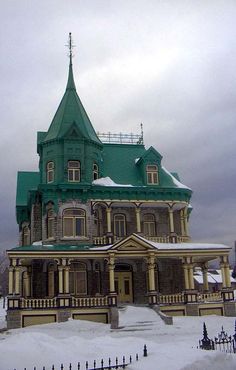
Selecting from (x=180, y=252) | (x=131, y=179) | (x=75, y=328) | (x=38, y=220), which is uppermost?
(x=131, y=179)

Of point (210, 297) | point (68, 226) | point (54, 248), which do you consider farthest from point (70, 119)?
point (210, 297)

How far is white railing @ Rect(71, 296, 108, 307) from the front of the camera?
30000 millimetres

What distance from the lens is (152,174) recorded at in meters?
36.4

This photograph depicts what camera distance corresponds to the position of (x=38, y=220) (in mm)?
35688

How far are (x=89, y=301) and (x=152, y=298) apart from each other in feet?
13.8

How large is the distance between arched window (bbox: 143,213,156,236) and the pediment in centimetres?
408

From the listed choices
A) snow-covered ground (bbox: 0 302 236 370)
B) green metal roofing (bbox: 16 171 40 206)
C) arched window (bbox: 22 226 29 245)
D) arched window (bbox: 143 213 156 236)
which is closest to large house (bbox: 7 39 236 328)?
arched window (bbox: 143 213 156 236)

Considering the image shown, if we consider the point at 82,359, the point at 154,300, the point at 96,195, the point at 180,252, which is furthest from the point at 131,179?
the point at 82,359

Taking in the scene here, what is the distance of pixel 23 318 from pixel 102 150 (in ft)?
50.0

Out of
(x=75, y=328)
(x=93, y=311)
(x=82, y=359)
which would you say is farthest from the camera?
(x=93, y=311)

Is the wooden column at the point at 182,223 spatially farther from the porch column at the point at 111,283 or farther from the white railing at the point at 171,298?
the porch column at the point at 111,283

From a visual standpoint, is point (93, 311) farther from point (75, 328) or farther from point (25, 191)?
point (25, 191)

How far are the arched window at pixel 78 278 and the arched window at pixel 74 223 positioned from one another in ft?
7.23

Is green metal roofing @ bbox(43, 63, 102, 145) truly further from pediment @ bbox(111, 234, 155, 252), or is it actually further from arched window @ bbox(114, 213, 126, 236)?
pediment @ bbox(111, 234, 155, 252)
